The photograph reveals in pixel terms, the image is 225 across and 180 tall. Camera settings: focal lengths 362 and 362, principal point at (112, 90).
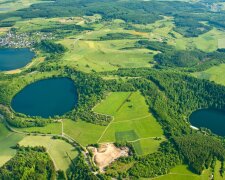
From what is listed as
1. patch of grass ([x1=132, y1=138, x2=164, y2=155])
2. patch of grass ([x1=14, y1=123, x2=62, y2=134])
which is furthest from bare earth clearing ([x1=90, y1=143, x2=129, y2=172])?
patch of grass ([x1=14, y1=123, x2=62, y2=134])

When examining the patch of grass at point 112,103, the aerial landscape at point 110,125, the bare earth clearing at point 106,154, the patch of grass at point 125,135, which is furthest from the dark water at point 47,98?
the bare earth clearing at point 106,154

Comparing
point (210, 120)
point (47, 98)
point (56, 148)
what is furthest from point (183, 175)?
point (47, 98)

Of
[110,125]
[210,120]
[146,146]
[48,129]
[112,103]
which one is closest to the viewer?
[146,146]

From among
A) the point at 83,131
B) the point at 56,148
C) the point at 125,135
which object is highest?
the point at 83,131

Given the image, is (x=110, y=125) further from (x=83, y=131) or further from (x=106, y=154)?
(x=106, y=154)

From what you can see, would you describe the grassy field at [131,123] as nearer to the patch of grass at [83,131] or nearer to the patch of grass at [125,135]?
the patch of grass at [125,135]

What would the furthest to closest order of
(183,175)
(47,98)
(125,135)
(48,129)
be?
(47,98), (48,129), (125,135), (183,175)
